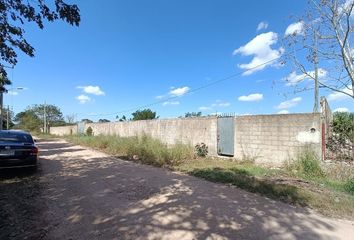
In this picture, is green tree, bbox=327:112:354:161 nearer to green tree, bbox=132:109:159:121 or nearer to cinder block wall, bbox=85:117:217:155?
cinder block wall, bbox=85:117:217:155

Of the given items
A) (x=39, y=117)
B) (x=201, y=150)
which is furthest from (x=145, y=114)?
(x=201, y=150)

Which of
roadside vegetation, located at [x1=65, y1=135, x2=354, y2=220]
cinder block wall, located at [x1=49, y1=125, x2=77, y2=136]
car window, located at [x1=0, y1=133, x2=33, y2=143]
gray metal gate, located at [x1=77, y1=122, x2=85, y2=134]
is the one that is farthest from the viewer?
cinder block wall, located at [x1=49, y1=125, x2=77, y2=136]

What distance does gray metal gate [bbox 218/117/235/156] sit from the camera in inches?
508

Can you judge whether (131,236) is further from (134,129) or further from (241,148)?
(134,129)

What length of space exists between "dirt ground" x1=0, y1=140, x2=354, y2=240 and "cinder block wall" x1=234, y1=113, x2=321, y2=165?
13.2 feet

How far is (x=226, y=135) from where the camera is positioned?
A: 43.3 ft

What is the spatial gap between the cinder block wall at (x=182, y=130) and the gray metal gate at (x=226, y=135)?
0.35m

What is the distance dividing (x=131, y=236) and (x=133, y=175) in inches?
198

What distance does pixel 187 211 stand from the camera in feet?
17.2

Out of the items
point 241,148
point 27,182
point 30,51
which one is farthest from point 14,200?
point 241,148

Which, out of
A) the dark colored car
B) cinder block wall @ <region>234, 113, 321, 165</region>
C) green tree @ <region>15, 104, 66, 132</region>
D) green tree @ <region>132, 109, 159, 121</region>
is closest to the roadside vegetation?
cinder block wall @ <region>234, 113, 321, 165</region>

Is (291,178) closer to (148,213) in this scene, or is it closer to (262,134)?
(262,134)

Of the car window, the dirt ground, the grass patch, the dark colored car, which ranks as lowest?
the dirt ground

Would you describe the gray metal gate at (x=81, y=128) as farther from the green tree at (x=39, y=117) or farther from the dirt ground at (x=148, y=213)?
the dirt ground at (x=148, y=213)
